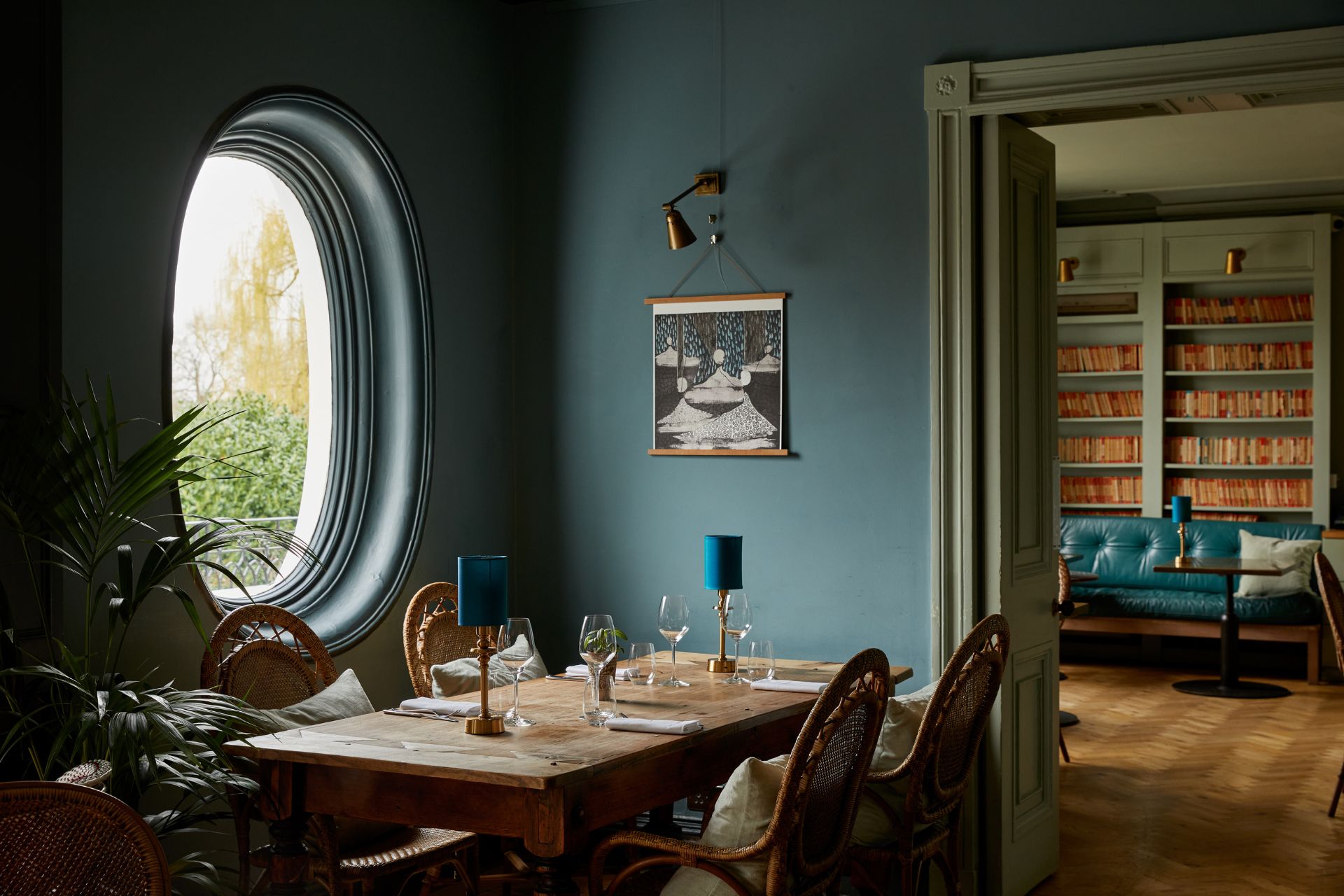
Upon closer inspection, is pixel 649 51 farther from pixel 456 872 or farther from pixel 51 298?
pixel 456 872

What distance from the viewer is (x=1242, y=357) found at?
9289mm

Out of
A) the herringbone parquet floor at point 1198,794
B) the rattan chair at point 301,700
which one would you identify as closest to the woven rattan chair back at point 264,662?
the rattan chair at point 301,700

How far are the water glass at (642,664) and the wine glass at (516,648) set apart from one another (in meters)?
0.27

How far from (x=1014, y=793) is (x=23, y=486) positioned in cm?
315

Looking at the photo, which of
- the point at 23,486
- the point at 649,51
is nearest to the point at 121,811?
the point at 23,486

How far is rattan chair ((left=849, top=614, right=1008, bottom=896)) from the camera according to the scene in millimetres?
3262

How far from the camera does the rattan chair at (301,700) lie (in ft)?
10.2

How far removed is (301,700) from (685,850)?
137cm

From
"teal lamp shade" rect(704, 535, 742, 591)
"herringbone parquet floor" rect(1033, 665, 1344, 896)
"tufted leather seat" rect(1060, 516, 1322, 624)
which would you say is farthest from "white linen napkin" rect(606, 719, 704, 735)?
"tufted leather seat" rect(1060, 516, 1322, 624)

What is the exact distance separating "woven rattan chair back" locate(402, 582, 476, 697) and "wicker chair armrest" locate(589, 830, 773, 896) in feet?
4.46

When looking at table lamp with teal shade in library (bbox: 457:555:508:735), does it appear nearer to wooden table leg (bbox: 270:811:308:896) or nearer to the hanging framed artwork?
wooden table leg (bbox: 270:811:308:896)

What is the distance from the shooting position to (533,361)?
16.8ft

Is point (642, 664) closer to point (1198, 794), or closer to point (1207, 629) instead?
point (1198, 794)

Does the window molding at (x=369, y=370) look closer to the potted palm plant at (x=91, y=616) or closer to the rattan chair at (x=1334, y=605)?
the potted palm plant at (x=91, y=616)
